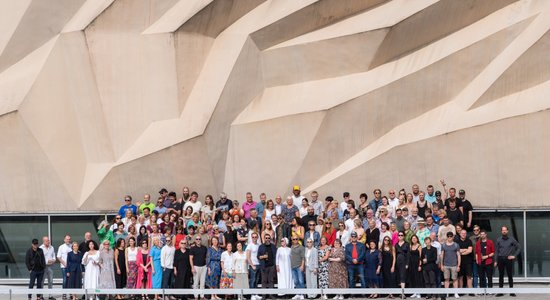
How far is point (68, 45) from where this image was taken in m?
36.1

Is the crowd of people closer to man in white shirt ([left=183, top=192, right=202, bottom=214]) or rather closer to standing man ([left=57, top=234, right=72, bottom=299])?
standing man ([left=57, top=234, right=72, bottom=299])

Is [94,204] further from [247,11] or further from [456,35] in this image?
[456,35]

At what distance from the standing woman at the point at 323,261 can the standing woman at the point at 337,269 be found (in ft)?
0.29

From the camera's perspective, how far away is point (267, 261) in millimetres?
32125

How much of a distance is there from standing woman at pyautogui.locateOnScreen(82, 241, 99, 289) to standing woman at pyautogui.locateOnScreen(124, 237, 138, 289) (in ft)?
2.25

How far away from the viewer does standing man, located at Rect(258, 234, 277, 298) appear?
32062 mm

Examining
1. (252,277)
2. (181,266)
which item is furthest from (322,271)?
(181,266)

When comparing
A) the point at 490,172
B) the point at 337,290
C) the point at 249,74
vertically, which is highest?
the point at 249,74

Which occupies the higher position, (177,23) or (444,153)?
(177,23)

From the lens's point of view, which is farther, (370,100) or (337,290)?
(370,100)

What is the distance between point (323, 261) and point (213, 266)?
96.9 inches

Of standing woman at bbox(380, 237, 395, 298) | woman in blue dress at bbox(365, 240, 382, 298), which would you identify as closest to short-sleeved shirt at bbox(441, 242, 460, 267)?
standing woman at bbox(380, 237, 395, 298)

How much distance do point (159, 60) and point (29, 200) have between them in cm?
476

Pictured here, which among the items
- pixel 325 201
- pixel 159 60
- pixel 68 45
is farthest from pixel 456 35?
pixel 68 45
